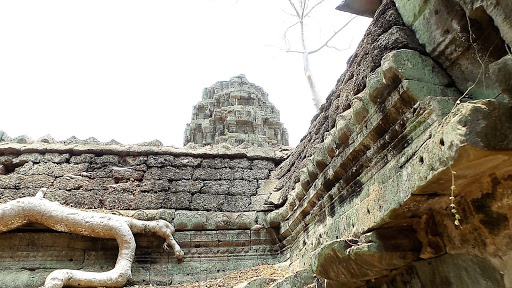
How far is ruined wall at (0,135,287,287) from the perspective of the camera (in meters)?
4.80

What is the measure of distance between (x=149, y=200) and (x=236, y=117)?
20.6 ft

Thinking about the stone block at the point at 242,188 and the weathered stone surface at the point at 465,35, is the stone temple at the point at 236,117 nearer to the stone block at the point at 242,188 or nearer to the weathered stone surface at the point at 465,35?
the stone block at the point at 242,188

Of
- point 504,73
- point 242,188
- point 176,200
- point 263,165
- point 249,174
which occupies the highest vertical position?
point 263,165

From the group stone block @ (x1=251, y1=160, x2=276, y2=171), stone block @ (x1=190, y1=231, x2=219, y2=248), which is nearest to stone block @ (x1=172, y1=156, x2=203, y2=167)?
stone block @ (x1=251, y1=160, x2=276, y2=171)

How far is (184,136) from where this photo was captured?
42.5 ft

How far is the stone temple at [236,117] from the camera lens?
11.3 metres

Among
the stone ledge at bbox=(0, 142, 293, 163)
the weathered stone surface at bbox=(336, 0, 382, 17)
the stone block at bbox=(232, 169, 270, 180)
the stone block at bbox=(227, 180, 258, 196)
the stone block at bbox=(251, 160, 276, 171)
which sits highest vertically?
the weathered stone surface at bbox=(336, 0, 382, 17)

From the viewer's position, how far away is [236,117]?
37.3 feet

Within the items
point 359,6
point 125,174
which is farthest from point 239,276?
point 359,6

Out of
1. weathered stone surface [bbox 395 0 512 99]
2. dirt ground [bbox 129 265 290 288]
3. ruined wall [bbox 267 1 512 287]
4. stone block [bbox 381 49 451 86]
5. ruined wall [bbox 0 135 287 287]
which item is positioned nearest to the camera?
ruined wall [bbox 267 1 512 287]

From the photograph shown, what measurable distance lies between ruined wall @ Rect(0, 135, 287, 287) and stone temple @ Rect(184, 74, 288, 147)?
4906 mm

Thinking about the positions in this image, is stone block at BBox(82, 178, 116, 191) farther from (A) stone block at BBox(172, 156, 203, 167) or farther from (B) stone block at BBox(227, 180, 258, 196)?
(B) stone block at BBox(227, 180, 258, 196)

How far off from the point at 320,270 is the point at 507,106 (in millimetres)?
1610

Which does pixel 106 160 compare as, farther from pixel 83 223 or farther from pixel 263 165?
pixel 263 165
